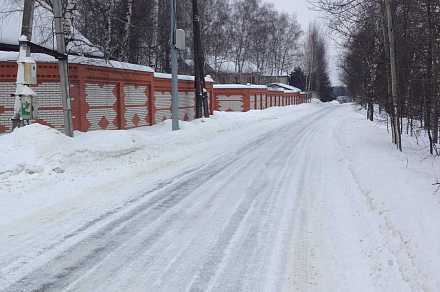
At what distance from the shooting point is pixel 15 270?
497 cm

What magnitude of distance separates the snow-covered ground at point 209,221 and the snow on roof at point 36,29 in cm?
806

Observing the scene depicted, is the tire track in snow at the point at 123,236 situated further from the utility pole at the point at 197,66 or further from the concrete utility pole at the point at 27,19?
the utility pole at the point at 197,66

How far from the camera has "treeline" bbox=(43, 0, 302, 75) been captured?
73.4ft

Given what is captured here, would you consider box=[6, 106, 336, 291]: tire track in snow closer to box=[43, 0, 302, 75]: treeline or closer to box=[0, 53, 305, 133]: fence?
box=[0, 53, 305, 133]: fence

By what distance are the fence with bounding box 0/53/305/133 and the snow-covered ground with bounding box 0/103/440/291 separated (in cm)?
337

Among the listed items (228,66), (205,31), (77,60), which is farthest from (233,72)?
(77,60)

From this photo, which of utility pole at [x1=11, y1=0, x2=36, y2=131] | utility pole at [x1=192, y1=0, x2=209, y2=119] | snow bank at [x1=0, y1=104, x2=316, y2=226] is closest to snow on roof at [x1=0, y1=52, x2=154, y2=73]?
snow bank at [x1=0, y1=104, x2=316, y2=226]

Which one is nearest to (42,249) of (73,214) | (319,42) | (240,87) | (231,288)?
(73,214)

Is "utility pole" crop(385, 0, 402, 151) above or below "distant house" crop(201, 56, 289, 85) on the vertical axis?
below

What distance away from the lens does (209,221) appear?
6.97m

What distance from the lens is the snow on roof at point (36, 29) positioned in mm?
19069

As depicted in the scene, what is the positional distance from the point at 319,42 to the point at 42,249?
373 ft

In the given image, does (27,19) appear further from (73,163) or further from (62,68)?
(73,163)

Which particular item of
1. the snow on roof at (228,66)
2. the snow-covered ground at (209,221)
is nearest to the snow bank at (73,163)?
the snow-covered ground at (209,221)
